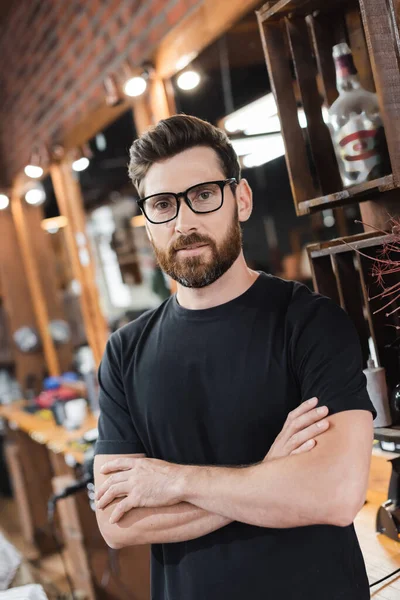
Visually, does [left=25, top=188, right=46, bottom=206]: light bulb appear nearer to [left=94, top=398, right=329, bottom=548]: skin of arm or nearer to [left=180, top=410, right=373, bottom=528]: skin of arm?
[left=94, top=398, right=329, bottom=548]: skin of arm

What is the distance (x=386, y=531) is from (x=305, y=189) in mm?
930

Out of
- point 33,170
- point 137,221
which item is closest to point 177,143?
point 137,221

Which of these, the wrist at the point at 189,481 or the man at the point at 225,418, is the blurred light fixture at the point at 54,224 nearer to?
the man at the point at 225,418

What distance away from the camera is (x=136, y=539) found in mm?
1394

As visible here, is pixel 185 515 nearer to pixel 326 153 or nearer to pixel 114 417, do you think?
pixel 114 417

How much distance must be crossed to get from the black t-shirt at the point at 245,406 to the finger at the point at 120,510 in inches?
5.1

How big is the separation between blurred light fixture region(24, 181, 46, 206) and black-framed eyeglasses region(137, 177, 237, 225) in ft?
12.4

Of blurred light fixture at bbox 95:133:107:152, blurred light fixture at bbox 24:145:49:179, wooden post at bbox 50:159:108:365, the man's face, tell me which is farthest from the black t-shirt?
blurred light fixture at bbox 24:145:49:179

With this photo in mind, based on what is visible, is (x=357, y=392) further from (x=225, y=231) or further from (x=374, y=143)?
(x=374, y=143)

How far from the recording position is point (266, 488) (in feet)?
4.06

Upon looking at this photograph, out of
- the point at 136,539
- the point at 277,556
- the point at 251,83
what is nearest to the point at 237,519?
the point at 277,556

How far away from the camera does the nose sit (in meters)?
1.39

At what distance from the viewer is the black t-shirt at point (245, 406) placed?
1291 millimetres

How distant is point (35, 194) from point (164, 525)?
4.24 meters
